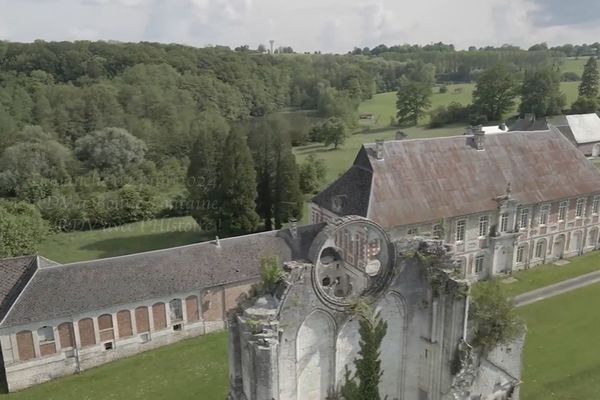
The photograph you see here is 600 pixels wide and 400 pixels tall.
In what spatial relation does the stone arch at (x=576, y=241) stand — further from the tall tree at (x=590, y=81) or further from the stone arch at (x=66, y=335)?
the tall tree at (x=590, y=81)

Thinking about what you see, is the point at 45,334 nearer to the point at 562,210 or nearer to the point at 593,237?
the point at 562,210

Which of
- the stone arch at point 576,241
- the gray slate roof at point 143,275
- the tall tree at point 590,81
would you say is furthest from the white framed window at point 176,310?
the tall tree at point 590,81

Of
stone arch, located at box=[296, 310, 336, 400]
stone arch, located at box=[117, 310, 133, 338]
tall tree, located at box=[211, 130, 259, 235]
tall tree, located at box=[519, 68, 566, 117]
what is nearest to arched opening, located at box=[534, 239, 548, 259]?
tall tree, located at box=[211, 130, 259, 235]

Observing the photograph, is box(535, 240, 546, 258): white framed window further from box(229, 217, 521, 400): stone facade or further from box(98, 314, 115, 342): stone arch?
box(98, 314, 115, 342): stone arch

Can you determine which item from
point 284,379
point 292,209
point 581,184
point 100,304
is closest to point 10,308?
point 100,304

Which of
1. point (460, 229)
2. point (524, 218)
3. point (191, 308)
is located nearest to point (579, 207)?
point (524, 218)

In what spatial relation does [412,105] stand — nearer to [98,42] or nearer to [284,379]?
[98,42]

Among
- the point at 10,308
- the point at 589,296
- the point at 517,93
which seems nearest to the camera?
the point at 10,308
